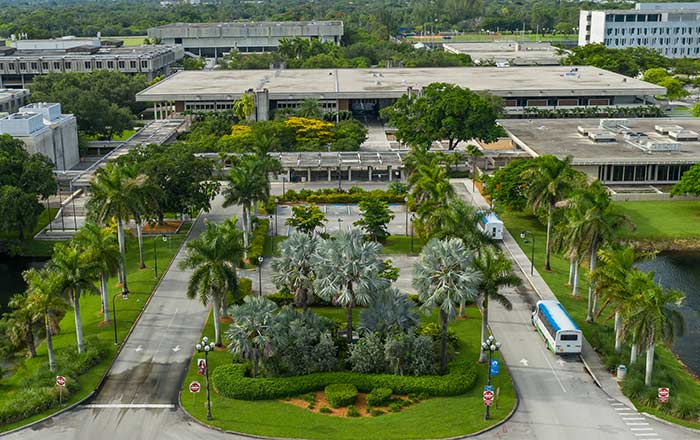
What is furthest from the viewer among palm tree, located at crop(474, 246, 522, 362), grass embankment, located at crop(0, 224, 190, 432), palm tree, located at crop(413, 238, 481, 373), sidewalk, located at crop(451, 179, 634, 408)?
palm tree, located at crop(474, 246, 522, 362)

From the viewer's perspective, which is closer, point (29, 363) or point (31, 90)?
point (29, 363)

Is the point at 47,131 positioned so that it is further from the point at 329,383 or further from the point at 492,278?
the point at 492,278

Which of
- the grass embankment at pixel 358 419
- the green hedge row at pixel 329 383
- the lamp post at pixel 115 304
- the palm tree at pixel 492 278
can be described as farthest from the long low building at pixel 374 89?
the grass embankment at pixel 358 419

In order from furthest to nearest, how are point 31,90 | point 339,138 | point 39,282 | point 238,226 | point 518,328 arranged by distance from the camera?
1. point 31,90
2. point 339,138
3. point 238,226
4. point 518,328
5. point 39,282

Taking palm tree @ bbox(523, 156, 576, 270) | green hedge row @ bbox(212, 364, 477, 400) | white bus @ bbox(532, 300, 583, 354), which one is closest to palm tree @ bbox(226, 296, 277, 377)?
green hedge row @ bbox(212, 364, 477, 400)

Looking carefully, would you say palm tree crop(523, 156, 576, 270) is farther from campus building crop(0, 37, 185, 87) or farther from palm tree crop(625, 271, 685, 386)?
campus building crop(0, 37, 185, 87)

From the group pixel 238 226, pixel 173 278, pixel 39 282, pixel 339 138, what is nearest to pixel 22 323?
pixel 39 282

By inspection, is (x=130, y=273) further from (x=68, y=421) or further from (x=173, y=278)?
(x=68, y=421)
